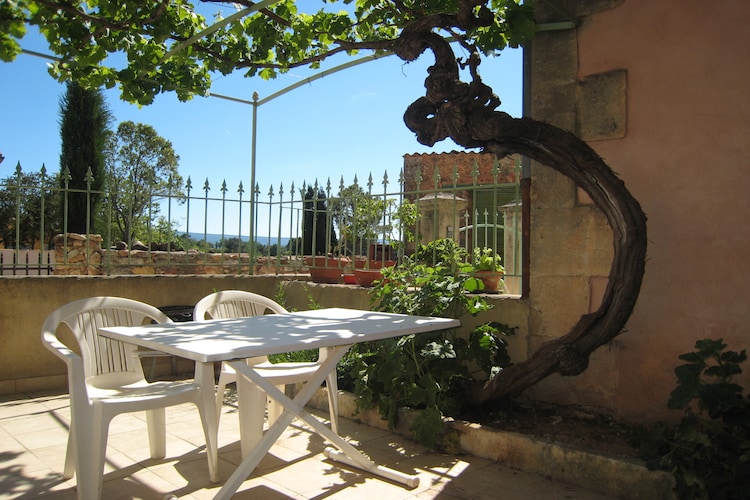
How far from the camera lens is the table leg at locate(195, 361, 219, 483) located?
8.78 feet

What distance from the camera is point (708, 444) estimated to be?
2.29 meters

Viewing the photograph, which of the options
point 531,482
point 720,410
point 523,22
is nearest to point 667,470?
point 720,410

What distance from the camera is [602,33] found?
3.54 m

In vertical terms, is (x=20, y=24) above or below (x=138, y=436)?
above

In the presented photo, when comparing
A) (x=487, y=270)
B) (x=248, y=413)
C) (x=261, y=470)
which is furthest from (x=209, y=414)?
(x=487, y=270)

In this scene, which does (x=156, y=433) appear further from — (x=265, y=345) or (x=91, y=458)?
(x=265, y=345)

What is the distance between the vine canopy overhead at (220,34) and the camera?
334cm

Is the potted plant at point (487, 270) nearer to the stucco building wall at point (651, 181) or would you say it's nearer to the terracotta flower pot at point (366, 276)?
the stucco building wall at point (651, 181)

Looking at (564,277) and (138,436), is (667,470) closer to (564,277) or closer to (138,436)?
(564,277)

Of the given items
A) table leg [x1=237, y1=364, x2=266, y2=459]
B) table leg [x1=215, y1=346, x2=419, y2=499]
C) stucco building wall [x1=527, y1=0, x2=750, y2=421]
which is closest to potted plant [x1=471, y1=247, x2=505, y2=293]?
stucco building wall [x1=527, y1=0, x2=750, y2=421]

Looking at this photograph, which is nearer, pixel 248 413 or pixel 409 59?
pixel 248 413

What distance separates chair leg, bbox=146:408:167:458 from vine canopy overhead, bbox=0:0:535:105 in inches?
92.9

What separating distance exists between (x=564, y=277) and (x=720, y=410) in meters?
1.36

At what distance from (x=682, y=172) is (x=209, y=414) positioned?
9.62ft
